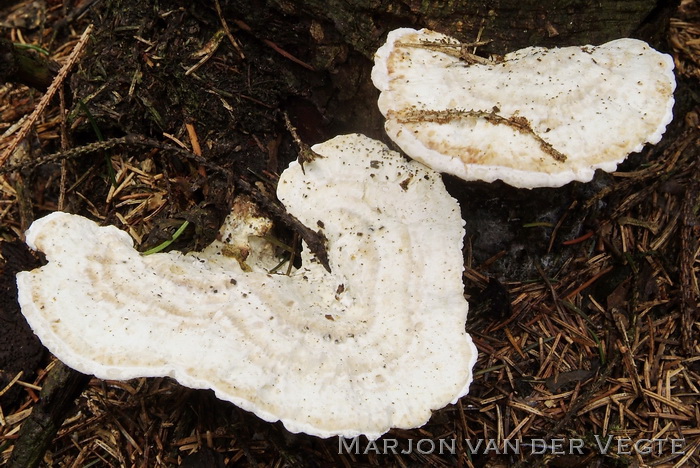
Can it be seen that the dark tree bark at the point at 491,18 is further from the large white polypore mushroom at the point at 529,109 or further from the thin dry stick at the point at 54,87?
the thin dry stick at the point at 54,87

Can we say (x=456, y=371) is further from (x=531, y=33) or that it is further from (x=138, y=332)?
(x=531, y=33)

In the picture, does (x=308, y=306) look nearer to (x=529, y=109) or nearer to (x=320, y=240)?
(x=320, y=240)

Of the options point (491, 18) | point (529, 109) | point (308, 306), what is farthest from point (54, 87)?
point (529, 109)

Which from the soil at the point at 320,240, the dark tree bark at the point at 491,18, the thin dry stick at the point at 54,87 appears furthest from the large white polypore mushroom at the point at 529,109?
the thin dry stick at the point at 54,87

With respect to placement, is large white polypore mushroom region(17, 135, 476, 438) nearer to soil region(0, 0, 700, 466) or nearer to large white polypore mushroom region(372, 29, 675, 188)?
soil region(0, 0, 700, 466)

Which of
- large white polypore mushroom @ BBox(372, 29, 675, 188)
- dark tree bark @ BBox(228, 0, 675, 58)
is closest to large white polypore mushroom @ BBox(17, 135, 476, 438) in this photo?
large white polypore mushroom @ BBox(372, 29, 675, 188)

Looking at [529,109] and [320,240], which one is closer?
[529,109]
